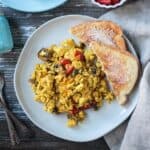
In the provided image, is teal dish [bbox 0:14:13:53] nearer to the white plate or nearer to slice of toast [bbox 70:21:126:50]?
the white plate

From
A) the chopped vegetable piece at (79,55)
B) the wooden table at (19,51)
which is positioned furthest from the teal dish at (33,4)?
the chopped vegetable piece at (79,55)

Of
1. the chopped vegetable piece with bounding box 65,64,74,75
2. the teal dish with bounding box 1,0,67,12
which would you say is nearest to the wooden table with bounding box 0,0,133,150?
the teal dish with bounding box 1,0,67,12

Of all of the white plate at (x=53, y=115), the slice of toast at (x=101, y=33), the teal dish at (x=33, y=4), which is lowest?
the white plate at (x=53, y=115)

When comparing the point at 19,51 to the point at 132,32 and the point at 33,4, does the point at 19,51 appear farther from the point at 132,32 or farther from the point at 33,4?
the point at 132,32

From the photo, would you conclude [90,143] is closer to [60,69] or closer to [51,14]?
[60,69]

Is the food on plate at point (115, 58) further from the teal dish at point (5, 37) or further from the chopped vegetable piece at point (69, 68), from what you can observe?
the teal dish at point (5, 37)

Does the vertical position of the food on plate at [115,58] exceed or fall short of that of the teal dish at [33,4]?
it falls short

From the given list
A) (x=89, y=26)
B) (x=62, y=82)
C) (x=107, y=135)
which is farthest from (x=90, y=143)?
(x=89, y=26)
